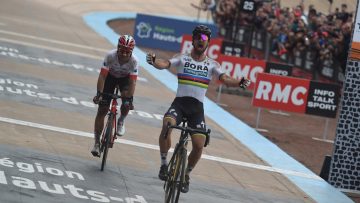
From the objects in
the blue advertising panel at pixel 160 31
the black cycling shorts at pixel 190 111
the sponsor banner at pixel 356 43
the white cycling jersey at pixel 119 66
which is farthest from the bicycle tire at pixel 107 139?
the blue advertising panel at pixel 160 31

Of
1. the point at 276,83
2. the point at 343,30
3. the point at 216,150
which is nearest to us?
the point at 216,150

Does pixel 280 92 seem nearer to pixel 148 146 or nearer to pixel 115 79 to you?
pixel 148 146

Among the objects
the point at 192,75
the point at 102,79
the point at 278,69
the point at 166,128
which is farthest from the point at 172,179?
the point at 278,69

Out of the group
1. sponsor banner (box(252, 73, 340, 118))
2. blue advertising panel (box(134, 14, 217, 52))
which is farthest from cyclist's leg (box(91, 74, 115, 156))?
blue advertising panel (box(134, 14, 217, 52))

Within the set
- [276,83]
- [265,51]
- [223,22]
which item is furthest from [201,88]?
[223,22]

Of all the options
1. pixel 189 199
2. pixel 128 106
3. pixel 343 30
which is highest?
pixel 343 30

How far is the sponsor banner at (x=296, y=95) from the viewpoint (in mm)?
22750

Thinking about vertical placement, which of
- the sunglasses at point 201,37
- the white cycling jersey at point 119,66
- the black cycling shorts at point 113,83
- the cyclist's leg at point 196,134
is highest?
the sunglasses at point 201,37

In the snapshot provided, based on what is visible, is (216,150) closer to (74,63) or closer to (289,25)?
(74,63)

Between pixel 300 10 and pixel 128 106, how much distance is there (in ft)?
72.6

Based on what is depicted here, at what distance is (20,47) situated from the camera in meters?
30.1

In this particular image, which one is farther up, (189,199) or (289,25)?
(289,25)

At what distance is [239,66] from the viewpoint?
26438 mm

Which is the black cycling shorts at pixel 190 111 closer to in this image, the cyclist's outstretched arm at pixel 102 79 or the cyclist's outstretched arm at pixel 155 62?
the cyclist's outstretched arm at pixel 155 62
